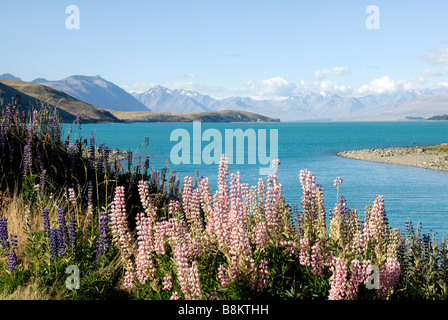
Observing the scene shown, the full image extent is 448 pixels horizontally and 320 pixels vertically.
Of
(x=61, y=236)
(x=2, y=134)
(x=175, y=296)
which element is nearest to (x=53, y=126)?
(x=2, y=134)

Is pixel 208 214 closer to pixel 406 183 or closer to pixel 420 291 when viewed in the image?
pixel 420 291

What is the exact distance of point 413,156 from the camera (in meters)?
78.8

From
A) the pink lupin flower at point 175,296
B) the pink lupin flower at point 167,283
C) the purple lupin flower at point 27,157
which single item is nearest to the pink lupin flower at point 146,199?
the pink lupin flower at point 167,283

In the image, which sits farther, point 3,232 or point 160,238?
point 3,232

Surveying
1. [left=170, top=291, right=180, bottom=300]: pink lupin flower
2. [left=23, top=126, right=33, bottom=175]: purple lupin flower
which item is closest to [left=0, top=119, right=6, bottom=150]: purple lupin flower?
[left=23, top=126, right=33, bottom=175]: purple lupin flower

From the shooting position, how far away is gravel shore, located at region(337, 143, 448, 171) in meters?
66.8

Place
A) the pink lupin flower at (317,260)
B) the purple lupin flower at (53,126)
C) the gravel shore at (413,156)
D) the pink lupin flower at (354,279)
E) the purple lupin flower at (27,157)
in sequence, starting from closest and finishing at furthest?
the pink lupin flower at (354,279), the pink lupin flower at (317,260), the purple lupin flower at (27,157), the purple lupin flower at (53,126), the gravel shore at (413,156)

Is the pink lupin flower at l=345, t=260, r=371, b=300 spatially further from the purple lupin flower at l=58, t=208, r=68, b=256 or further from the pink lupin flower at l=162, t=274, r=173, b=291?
the purple lupin flower at l=58, t=208, r=68, b=256

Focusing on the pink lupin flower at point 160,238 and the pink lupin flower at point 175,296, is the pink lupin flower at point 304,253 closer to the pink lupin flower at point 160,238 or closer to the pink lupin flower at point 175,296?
the pink lupin flower at point 175,296

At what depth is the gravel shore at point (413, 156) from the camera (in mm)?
66812

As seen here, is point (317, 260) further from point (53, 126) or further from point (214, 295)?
point (53, 126)

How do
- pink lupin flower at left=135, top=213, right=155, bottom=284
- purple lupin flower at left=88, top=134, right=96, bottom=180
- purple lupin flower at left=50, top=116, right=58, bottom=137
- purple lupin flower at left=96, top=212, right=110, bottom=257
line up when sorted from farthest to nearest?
1. purple lupin flower at left=50, top=116, right=58, bottom=137
2. purple lupin flower at left=88, top=134, right=96, bottom=180
3. purple lupin flower at left=96, top=212, right=110, bottom=257
4. pink lupin flower at left=135, top=213, right=155, bottom=284
